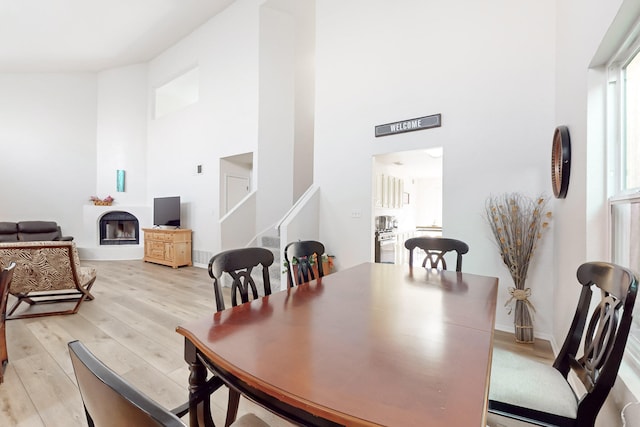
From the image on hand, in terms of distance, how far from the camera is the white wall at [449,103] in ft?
9.64

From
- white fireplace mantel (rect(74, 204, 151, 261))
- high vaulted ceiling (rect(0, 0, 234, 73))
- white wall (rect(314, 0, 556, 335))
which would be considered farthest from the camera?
white fireplace mantel (rect(74, 204, 151, 261))

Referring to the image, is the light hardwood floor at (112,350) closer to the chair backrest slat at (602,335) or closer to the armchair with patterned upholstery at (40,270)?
the armchair with patterned upholstery at (40,270)

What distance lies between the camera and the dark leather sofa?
6.66 metres

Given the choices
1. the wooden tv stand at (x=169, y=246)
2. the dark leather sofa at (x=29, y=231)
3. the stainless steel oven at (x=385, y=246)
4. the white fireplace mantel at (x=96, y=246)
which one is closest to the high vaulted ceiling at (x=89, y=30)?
the white fireplace mantel at (x=96, y=246)

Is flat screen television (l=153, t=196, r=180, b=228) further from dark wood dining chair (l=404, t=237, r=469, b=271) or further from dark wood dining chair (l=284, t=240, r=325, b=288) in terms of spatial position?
dark wood dining chair (l=404, t=237, r=469, b=271)

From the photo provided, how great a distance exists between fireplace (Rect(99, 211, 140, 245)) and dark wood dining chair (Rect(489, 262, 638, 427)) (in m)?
8.37

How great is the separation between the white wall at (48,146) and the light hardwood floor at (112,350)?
434cm

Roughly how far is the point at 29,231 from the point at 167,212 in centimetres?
304

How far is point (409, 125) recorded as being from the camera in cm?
372

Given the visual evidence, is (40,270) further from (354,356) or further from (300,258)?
(354,356)

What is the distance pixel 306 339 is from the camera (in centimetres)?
104

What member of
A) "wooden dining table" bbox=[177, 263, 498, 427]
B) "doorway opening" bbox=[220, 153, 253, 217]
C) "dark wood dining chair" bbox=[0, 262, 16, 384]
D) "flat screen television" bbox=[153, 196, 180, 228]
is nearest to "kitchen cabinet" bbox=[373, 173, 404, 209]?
"doorway opening" bbox=[220, 153, 253, 217]

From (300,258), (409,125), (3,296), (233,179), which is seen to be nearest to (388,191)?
(409,125)

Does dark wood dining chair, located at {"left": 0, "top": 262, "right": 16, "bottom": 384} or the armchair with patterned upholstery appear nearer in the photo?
dark wood dining chair, located at {"left": 0, "top": 262, "right": 16, "bottom": 384}
